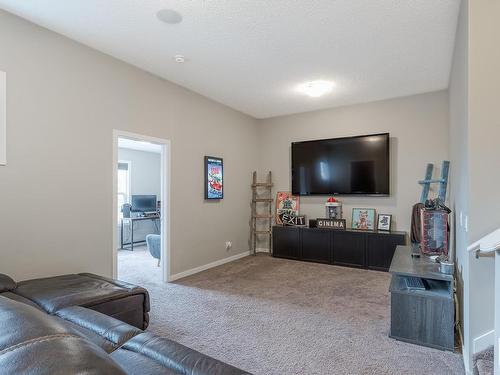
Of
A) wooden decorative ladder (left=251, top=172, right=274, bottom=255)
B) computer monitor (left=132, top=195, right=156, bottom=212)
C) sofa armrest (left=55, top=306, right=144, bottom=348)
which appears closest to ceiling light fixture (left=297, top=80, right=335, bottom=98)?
wooden decorative ladder (left=251, top=172, right=274, bottom=255)

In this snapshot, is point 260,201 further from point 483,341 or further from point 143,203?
point 483,341

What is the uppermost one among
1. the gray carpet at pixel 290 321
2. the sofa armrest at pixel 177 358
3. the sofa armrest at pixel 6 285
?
the sofa armrest at pixel 177 358

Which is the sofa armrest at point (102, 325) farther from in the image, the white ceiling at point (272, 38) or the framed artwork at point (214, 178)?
the framed artwork at point (214, 178)

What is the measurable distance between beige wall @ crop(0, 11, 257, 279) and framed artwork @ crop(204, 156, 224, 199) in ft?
1.37

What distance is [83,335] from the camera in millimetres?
865

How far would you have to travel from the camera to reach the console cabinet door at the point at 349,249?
492cm

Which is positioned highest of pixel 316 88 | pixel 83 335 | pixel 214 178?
pixel 316 88

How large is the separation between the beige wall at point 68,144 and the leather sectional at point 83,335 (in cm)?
46

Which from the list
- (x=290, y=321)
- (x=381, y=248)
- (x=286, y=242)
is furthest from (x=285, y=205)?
(x=290, y=321)

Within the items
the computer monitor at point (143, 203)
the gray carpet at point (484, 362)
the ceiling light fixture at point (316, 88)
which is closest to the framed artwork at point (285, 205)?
the ceiling light fixture at point (316, 88)

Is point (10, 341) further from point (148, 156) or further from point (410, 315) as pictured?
point (148, 156)

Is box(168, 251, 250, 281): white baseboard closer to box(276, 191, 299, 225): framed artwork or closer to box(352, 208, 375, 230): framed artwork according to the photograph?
box(276, 191, 299, 225): framed artwork

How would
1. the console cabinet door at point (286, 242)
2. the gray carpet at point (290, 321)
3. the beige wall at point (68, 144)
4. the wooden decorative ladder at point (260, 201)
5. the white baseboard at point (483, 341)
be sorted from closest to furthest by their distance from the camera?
the white baseboard at point (483, 341), the gray carpet at point (290, 321), the beige wall at point (68, 144), the console cabinet door at point (286, 242), the wooden decorative ladder at point (260, 201)

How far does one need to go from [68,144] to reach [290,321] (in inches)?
111
